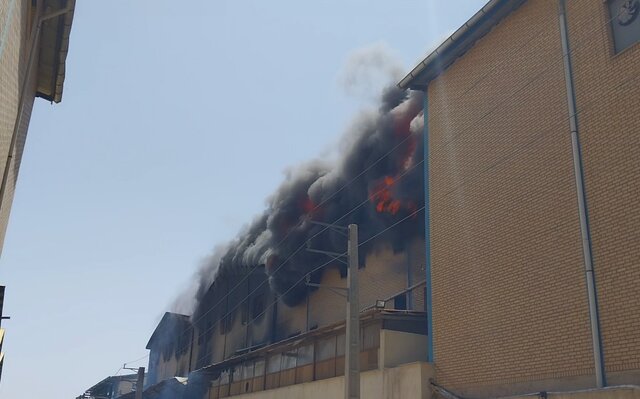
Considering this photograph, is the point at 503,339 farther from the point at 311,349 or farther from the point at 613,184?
the point at 311,349

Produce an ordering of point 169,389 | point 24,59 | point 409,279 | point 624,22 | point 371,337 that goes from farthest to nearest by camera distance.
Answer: point 169,389, point 409,279, point 371,337, point 624,22, point 24,59

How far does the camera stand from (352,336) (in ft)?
44.3

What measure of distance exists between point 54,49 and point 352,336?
7.91m

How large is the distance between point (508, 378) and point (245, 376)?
16.2m

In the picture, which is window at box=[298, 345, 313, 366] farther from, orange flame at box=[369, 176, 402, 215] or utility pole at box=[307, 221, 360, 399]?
utility pole at box=[307, 221, 360, 399]

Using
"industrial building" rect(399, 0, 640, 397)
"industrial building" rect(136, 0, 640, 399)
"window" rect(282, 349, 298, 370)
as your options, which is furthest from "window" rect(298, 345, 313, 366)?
"industrial building" rect(399, 0, 640, 397)

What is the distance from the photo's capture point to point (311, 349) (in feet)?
72.7

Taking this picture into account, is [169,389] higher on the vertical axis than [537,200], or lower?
lower

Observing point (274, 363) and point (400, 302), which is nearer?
point (400, 302)

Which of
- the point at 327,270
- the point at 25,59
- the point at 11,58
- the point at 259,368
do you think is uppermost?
the point at 327,270

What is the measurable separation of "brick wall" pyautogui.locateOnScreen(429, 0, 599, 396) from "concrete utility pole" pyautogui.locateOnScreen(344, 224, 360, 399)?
273 centimetres

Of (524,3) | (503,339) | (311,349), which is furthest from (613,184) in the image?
(311,349)

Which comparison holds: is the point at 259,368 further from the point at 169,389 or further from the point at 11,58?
the point at 11,58

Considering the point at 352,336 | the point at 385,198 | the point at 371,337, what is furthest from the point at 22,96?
the point at 385,198
